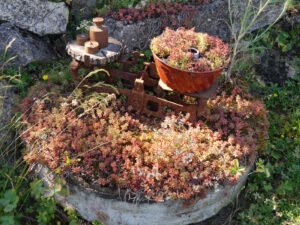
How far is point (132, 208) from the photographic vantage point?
4.18 meters

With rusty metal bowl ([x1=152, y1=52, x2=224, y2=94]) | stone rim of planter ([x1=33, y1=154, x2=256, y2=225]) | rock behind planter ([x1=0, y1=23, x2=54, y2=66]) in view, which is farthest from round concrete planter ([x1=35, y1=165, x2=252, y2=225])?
rock behind planter ([x1=0, y1=23, x2=54, y2=66])

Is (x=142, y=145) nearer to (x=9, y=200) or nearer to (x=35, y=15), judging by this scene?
(x=9, y=200)

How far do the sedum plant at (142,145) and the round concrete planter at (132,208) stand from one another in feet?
0.48

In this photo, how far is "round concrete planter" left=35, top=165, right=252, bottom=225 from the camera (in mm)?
4188

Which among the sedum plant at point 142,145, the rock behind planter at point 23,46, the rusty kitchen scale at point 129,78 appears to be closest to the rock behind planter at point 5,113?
the sedum plant at point 142,145

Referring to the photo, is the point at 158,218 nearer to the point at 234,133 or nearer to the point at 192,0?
the point at 234,133

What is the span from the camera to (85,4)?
6613 millimetres

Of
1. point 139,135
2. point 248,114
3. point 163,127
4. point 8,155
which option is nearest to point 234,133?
point 248,114

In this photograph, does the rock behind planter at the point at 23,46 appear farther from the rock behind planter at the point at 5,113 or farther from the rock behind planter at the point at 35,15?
the rock behind planter at the point at 5,113

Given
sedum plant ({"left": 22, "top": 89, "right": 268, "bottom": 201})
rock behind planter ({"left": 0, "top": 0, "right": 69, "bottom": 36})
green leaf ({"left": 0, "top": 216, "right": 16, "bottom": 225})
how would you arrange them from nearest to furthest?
green leaf ({"left": 0, "top": 216, "right": 16, "bottom": 225})
sedum plant ({"left": 22, "top": 89, "right": 268, "bottom": 201})
rock behind planter ({"left": 0, "top": 0, "right": 69, "bottom": 36})

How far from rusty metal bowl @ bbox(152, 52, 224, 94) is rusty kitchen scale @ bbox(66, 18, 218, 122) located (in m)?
0.09

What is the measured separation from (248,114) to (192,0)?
2682mm

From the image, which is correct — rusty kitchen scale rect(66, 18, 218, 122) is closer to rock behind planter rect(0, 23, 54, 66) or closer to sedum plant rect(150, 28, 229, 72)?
sedum plant rect(150, 28, 229, 72)

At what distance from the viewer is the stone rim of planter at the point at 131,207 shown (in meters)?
4.18
